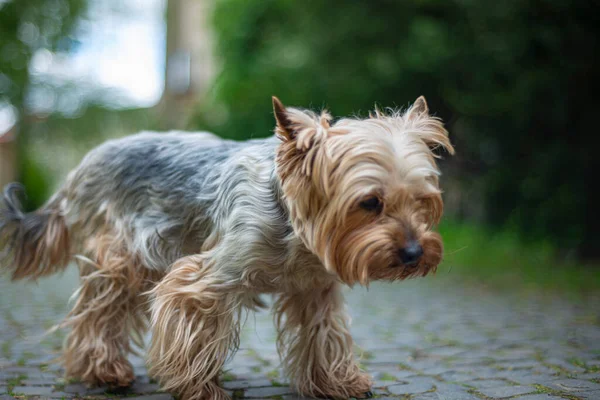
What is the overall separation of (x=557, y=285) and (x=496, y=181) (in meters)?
3.27

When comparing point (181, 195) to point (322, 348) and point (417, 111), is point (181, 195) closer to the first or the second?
point (322, 348)

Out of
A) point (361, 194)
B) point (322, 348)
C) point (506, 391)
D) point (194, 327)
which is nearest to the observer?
point (361, 194)

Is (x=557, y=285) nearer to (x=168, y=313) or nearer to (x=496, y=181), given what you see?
(x=496, y=181)

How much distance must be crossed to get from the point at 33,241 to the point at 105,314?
1035mm

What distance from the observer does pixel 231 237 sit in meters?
4.02

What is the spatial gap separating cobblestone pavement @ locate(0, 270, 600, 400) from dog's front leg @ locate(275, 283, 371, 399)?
170mm

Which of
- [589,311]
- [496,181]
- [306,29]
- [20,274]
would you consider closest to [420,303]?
[589,311]

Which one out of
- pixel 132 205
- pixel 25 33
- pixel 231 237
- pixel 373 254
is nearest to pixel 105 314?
pixel 132 205

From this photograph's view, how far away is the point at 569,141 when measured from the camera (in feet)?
39.9

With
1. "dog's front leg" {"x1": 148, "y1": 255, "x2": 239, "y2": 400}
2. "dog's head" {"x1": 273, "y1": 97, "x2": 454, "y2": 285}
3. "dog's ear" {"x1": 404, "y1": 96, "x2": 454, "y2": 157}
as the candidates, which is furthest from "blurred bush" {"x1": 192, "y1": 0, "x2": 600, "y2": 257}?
"dog's front leg" {"x1": 148, "y1": 255, "x2": 239, "y2": 400}

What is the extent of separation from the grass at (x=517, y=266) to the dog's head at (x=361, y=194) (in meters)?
6.72

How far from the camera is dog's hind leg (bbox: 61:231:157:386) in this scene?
471cm

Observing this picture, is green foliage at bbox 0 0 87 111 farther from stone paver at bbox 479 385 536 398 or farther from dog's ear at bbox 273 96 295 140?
stone paver at bbox 479 385 536 398

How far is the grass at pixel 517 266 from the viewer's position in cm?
1054
